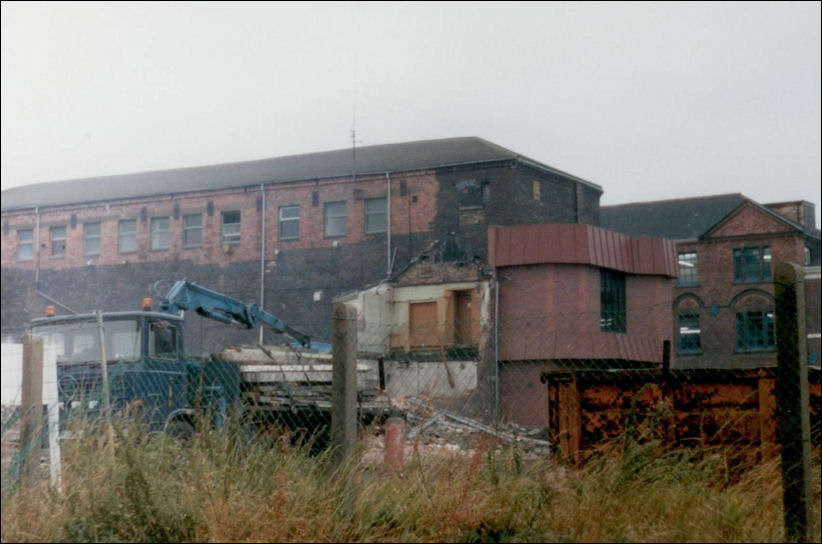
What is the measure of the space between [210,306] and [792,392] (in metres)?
19.2

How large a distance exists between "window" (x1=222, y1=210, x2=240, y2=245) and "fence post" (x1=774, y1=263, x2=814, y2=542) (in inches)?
1577

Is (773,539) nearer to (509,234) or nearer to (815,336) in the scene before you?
(509,234)

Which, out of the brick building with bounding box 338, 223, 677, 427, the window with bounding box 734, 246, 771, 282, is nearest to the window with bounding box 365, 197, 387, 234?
the brick building with bounding box 338, 223, 677, 427

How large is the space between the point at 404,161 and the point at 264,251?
24.3ft

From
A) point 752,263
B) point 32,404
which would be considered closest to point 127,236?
point 752,263

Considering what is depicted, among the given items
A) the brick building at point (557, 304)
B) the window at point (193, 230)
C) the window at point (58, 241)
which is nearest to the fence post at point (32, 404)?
the brick building at point (557, 304)

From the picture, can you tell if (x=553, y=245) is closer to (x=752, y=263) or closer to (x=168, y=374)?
(x=752, y=263)

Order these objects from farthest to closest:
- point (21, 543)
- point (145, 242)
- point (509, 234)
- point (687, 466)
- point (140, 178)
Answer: point (140, 178) → point (145, 242) → point (509, 234) → point (687, 466) → point (21, 543)

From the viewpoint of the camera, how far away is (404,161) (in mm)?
42625

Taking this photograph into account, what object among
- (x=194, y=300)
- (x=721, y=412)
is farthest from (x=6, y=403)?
(x=194, y=300)

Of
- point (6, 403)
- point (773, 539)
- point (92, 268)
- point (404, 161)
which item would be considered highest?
point (404, 161)

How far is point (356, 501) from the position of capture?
5.69 meters

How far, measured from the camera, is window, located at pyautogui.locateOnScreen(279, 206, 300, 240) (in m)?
43.3

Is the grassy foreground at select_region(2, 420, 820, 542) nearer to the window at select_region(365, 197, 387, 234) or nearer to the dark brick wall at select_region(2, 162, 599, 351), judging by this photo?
the dark brick wall at select_region(2, 162, 599, 351)
